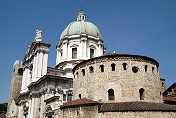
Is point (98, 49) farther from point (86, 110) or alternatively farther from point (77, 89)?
point (86, 110)

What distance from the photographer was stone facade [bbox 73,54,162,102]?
1958 centimetres

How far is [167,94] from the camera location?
33.4 metres

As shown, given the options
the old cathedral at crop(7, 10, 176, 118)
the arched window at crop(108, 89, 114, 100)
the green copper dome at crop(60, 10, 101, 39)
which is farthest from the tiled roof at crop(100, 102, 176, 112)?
the green copper dome at crop(60, 10, 101, 39)

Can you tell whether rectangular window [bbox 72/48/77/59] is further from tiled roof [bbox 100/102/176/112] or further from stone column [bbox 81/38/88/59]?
tiled roof [bbox 100/102/176/112]

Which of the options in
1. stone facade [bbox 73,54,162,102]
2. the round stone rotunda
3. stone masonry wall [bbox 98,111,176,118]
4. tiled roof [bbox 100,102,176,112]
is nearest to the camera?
stone masonry wall [bbox 98,111,176,118]

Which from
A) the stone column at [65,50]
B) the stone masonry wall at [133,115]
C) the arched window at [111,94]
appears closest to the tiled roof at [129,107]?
the stone masonry wall at [133,115]

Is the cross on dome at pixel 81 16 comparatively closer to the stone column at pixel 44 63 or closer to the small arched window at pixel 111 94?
the stone column at pixel 44 63

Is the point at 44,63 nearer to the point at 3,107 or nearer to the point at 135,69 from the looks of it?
the point at 135,69

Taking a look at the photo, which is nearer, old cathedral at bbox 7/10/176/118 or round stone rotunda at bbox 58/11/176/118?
round stone rotunda at bbox 58/11/176/118

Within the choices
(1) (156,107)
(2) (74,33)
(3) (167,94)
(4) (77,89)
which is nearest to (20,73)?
(2) (74,33)

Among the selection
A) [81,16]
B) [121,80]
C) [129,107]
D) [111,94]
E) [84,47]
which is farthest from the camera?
[81,16]

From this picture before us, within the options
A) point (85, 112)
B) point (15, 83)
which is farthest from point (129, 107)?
point (15, 83)

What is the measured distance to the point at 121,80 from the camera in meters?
19.8

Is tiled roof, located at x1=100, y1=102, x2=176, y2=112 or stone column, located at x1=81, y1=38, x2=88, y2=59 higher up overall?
stone column, located at x1=81, y1=38, x2=88, y2=59
